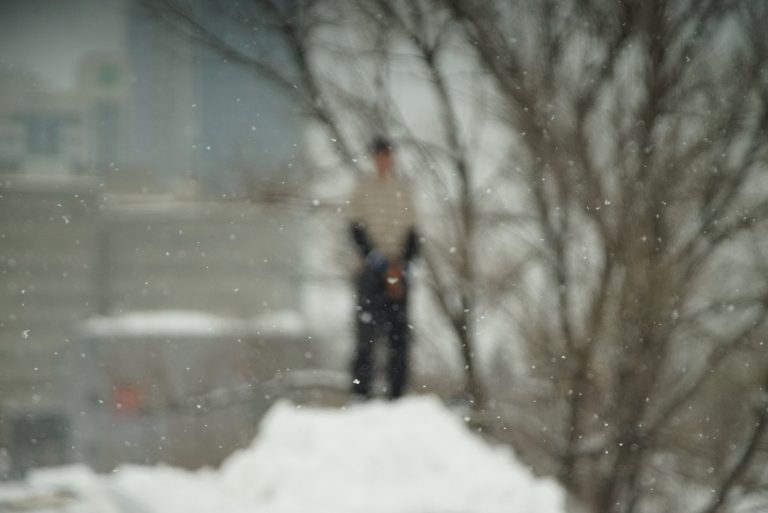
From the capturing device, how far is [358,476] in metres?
5.43

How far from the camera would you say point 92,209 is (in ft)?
235

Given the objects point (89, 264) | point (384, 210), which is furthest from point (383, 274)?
point (89, 264)

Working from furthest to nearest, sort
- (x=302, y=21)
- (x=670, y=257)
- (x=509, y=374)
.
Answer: (x=509, y=374)
(x=302, y=21)
(x=670, y=257)

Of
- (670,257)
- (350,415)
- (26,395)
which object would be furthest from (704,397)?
(26,395)

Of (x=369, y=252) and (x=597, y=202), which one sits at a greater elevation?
(x=597, y=202)

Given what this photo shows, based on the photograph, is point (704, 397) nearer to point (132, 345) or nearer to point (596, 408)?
point (596, 408)

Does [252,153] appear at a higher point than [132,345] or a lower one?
higher

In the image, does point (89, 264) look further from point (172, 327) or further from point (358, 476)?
point (358, 476)

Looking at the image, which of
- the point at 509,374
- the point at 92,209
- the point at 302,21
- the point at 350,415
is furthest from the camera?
the point at 92,209

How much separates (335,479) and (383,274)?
2.43 m

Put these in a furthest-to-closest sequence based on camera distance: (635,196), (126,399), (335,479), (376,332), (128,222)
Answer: (128,222) → (126,399) → (635,196) → (376,332) → (335,479)

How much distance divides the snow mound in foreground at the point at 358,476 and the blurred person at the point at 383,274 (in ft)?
3.63

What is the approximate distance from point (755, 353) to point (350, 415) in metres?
8.02

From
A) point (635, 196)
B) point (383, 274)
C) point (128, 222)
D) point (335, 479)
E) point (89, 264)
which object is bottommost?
point (335, 479)
